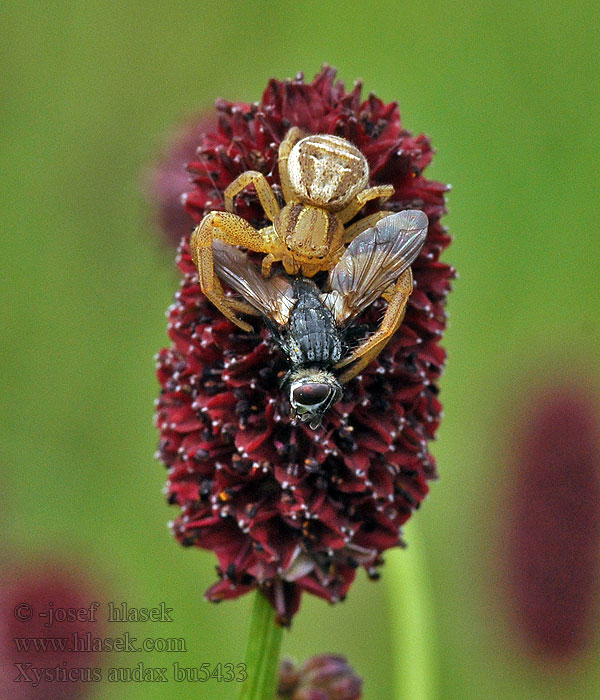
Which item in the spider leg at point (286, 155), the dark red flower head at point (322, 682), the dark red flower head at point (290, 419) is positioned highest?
the spider leg at point (286, 155)

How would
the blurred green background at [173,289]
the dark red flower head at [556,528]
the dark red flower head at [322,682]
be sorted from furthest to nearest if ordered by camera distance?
the blurred green background at [173,289]
the dark red flower head at [556,528]
the dark red flower head at [322,682]

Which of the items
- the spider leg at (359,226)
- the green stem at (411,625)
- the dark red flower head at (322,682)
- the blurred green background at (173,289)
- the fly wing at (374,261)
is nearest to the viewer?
the fly wing at (374,261)

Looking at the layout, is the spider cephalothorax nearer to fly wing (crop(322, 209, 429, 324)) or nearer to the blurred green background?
fly wing (crop(322, 209, 429, 324))

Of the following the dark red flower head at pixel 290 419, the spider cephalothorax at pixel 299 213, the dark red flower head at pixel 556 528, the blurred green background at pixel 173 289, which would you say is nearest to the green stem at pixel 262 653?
the dark red flower head at pixel 290 419

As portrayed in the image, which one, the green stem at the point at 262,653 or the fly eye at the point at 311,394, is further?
the green stem at the point at 262,653

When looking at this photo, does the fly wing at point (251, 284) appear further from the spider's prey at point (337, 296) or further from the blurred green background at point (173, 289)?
the blurred green background at point (173, 289)
